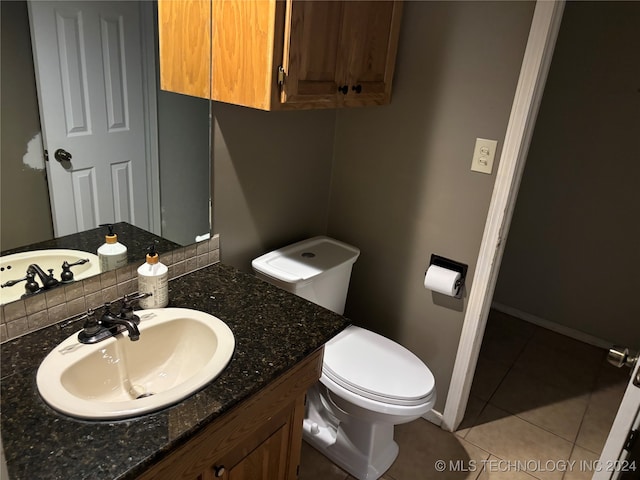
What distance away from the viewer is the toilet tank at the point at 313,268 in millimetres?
1774

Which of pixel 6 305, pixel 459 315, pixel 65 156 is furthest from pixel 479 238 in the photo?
pixel 6 305

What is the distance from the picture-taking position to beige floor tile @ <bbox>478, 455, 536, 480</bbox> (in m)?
1.92

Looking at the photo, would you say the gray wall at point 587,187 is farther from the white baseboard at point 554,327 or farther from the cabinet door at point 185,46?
the cabinet door at point 185,46

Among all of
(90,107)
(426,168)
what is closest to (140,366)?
(90,107)

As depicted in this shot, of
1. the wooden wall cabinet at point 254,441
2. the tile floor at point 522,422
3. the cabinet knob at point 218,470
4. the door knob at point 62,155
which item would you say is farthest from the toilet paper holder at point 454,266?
the door knob at point 62,155

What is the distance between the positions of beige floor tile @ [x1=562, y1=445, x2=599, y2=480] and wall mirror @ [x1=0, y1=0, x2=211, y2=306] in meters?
1.82

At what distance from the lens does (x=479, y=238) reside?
184 centimetres

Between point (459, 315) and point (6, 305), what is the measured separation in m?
1.55

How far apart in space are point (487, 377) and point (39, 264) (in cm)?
215

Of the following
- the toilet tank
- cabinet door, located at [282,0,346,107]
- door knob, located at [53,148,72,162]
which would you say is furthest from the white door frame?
door knob, located at [53,148,72,162]

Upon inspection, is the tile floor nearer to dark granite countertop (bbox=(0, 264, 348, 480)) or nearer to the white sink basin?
dark granite countertop (bbox=(0, 264, 348, 480))

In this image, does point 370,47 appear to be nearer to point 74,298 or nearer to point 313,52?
point 313,52

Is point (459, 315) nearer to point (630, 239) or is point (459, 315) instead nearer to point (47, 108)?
point (630, 239)

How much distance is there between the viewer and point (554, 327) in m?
3.00
